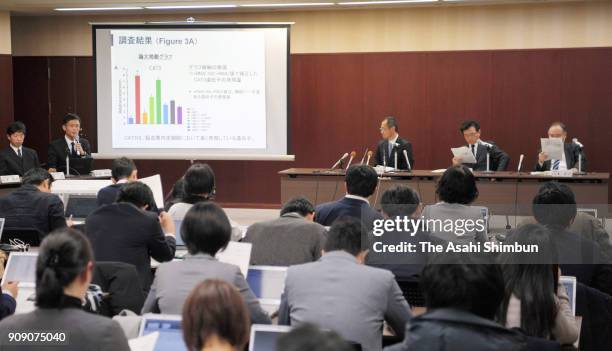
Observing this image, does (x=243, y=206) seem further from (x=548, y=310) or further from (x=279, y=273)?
(x=548, y=310)

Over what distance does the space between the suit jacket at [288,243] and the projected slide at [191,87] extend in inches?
219

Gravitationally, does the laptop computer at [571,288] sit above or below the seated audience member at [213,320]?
below

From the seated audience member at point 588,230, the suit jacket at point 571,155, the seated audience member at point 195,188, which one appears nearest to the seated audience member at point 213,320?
the seated audience member at point 588,230

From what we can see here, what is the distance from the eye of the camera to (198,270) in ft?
9.83

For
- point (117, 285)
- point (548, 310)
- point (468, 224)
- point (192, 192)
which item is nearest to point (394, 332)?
point (548, 310)

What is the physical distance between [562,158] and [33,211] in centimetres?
601

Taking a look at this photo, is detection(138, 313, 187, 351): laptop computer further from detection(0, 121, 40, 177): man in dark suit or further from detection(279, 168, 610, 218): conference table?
detection(0, 121, 40, 177): man in dark suit

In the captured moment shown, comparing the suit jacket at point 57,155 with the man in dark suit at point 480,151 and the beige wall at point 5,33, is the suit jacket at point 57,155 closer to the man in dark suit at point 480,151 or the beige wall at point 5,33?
the beige wall at point 5,33

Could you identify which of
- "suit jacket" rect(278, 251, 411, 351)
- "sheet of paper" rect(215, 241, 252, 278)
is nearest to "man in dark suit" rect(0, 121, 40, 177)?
"sheet of paper" rect(215, 241, 252, 278)

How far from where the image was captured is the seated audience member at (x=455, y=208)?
459 centimetres

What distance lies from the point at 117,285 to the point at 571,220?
7.61ft

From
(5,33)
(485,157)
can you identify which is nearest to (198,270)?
(485,157)

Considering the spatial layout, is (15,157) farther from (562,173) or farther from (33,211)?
(562,173)

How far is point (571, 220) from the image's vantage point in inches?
153
